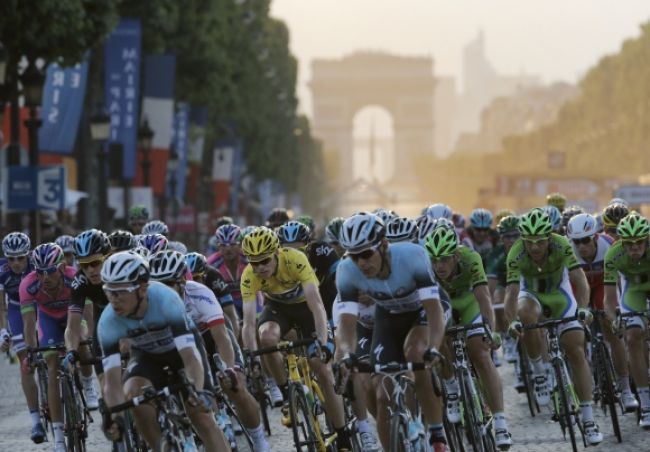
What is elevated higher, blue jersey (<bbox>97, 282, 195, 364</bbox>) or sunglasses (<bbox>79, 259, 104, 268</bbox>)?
sunglasses (<bbox>79, 259, 104, 268</bbox>)

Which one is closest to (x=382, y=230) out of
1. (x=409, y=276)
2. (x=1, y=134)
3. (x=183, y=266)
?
(x=409, y=276)

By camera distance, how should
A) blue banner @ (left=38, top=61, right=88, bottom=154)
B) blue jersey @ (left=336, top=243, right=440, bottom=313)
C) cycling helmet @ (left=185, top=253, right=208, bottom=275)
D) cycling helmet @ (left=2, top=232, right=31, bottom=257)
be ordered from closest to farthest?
blue jersey @ (left=336, top=243, right=440, bottom=313) < cycling helmet @ (left=185, top=253, right=208, bottom=275) < cycling helmet @ (left=2, top=232, right=31, bottom=257) < blue banner @ (left=38, top=61, right=88, bottom=154)

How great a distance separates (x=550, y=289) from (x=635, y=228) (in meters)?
0.82

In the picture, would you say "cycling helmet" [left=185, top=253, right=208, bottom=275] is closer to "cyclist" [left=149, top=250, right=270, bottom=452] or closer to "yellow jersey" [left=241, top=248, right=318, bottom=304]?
"yellow jersey" [left=241, top=248, right=318, bottom=304]

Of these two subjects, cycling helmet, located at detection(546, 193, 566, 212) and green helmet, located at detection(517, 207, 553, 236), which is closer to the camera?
green helmet, located at detection(517, 207, 553, 236)

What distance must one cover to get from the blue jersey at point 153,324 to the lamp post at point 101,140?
21.9 meters

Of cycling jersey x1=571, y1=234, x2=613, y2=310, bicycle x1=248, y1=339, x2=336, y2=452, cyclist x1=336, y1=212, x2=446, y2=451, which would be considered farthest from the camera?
cycling jersey x1=571, y1=234, x2=613, y2=310

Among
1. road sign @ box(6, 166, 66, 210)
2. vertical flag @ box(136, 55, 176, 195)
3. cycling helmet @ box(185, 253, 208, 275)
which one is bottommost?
cycling helmet @ box(185, 253, 208, 275)

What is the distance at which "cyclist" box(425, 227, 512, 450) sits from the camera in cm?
1243

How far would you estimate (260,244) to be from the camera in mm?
12352

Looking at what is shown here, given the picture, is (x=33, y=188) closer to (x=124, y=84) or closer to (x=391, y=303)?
(x=124, y=84)

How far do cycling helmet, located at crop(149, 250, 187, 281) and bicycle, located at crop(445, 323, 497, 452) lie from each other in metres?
2.16

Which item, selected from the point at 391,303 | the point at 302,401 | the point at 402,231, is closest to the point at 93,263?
the point at 302,401

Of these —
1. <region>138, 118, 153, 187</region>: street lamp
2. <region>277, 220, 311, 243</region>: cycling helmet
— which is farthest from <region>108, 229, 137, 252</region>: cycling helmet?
<region>138, 118, 153, 187</region>: street lamp
